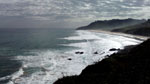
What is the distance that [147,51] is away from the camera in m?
27.4

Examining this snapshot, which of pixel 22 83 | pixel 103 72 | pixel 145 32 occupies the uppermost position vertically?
pixel 103 72

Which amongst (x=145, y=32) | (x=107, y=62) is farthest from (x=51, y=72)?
(x=145, y=32)

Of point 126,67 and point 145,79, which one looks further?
point 126,67

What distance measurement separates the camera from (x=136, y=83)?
59.1 feet

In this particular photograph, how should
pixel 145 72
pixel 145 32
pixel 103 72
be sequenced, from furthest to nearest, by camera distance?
pixel 145 32, pixel 103 72, pixel 145 72

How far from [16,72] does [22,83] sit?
30.0 ft

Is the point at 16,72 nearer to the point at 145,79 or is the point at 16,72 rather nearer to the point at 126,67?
the point at 126,67

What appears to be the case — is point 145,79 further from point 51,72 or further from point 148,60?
point 51,72

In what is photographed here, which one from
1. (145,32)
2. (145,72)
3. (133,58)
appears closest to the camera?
(145,72)

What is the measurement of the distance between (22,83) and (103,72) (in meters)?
17.6

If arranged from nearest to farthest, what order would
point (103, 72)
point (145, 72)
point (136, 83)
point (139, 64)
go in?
point (136, 83) → point (145, 72) → point (103, 72) → point (139, 64)

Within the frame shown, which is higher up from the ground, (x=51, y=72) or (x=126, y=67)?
(x=126, y=67)

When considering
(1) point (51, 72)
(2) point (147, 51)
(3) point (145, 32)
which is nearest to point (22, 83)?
(1) point (51, 72)

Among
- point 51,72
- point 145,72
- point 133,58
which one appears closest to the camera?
point 145,72
